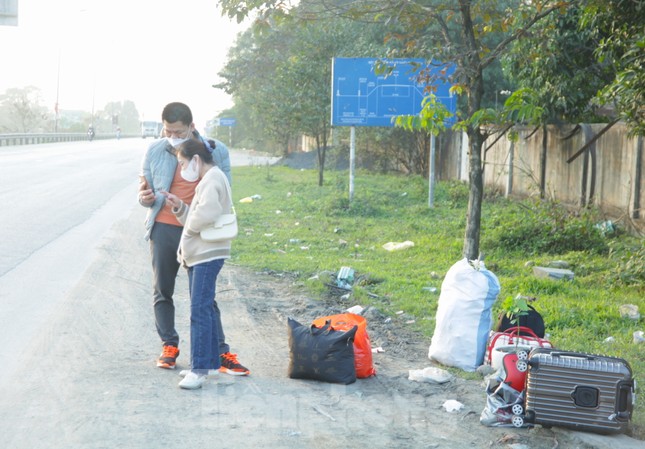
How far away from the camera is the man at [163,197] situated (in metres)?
6.32

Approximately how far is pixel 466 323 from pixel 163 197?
2.53 m

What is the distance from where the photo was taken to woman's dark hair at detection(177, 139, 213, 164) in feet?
20.1

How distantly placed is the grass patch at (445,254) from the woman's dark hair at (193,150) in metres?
2.94

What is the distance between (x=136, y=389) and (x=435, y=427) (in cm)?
203

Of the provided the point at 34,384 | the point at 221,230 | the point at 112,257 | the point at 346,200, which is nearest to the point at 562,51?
the point at 346,200

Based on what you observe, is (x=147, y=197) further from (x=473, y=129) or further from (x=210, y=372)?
(x=473, y=129)

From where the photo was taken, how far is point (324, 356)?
620 cm

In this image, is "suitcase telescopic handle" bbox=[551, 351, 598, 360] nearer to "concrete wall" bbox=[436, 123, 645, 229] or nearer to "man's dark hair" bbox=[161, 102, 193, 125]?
"man's dark hair" bbox=[161, 102, 193, 125]

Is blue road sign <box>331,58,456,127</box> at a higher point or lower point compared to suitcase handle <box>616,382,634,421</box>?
higher

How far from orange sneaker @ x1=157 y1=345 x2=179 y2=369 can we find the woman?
359 mm

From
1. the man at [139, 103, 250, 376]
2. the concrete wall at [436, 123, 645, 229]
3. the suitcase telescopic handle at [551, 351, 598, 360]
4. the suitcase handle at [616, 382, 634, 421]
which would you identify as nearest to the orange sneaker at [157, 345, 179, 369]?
the man at [139, 103, 250, 376]

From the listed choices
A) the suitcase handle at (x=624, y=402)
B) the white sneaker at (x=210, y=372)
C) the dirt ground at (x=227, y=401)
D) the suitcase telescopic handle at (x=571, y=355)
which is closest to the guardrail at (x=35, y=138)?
the dirt ground at (x=227, y=401)

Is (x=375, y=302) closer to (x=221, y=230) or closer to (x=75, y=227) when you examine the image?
(x=221, y=230)

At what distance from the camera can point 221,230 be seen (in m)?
6.07
